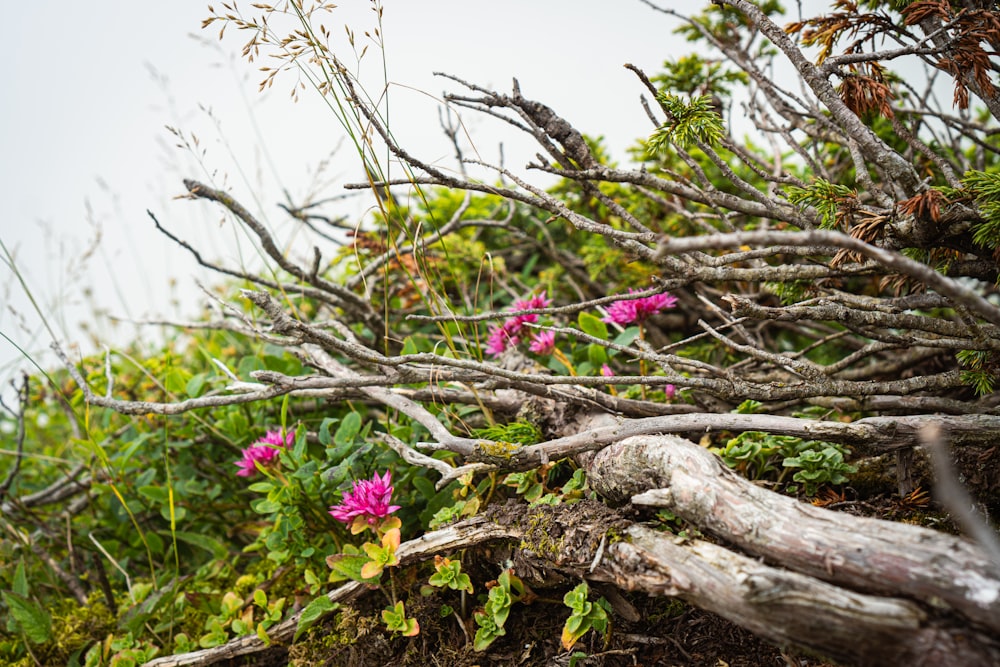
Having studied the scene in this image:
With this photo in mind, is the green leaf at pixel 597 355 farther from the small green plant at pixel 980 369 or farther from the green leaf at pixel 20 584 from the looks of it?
the green leaf at pixel 20 584

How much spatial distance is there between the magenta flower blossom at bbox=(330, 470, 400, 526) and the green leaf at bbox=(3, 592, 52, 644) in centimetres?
111

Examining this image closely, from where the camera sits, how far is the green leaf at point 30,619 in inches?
78.2

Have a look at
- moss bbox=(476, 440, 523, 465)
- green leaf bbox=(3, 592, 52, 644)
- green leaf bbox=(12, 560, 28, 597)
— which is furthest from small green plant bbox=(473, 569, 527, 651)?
green leaf bbox=(12, 560, 28, 597)

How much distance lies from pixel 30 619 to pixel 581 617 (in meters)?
1.75

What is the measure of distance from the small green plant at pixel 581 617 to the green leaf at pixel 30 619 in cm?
168

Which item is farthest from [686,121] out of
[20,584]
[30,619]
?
[20,584]

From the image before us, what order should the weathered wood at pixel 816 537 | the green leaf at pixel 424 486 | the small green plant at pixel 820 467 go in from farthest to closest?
the green leaf at pixel 424 486 < the small green plant at pixel 820 467 < the weathered wood at pixel 816 537

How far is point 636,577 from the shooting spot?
49.0 inches

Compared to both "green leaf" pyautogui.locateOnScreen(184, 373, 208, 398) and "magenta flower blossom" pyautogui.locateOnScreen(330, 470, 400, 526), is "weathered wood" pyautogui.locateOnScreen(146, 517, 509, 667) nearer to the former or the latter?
"magenta flower blossom" pyautogui.locateOnScreen(330, 470, 400, 526)

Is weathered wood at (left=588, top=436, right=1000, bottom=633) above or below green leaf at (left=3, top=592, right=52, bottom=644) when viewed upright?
above

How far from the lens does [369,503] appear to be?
171cm

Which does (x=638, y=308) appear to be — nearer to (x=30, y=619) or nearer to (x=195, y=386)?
(x=195, y=386)

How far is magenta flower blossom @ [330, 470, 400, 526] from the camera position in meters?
1.71

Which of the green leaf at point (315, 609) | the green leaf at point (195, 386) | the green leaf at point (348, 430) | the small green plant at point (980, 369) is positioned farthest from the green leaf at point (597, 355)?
the green leaf at point (195, 386)
